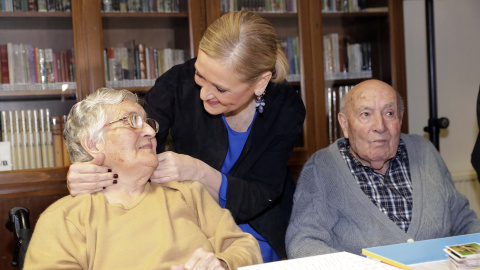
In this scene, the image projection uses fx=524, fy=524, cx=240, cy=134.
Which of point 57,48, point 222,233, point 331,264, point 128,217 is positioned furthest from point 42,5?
point 331,264

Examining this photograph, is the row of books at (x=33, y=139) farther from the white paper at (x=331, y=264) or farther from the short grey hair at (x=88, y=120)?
the white paper at (x=331, y=264)

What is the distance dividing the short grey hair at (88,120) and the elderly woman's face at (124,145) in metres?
0.02

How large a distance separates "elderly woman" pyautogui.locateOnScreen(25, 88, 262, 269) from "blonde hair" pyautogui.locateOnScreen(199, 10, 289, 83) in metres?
0.31

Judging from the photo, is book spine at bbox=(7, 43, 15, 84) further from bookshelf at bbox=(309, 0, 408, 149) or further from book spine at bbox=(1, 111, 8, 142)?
bookshelf at bbox=(309, 0, 408, 149)

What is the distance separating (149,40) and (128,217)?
1805 mm

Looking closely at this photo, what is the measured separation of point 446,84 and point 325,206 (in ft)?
8.17

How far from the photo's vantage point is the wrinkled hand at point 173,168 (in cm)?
164

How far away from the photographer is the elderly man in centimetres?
187

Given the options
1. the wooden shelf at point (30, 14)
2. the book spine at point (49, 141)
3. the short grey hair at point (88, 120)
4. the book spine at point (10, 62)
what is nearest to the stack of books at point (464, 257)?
the short grey hair at point (88, 120)

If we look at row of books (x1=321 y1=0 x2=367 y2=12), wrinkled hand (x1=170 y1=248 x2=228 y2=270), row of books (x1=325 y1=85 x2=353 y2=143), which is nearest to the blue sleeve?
wrinkled hand (x1=170 y1=248 x2=228 y2=270)

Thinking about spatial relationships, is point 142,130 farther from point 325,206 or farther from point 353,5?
point 353,5

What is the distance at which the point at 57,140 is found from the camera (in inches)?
115

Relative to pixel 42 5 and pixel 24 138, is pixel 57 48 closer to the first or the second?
pixel 42 5

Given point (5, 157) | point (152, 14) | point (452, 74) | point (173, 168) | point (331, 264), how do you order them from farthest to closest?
1. point (452, 74)
2. point (152, 14)
3. point (5, 157)
4. point (173, 168)
5. point (331, 264)
